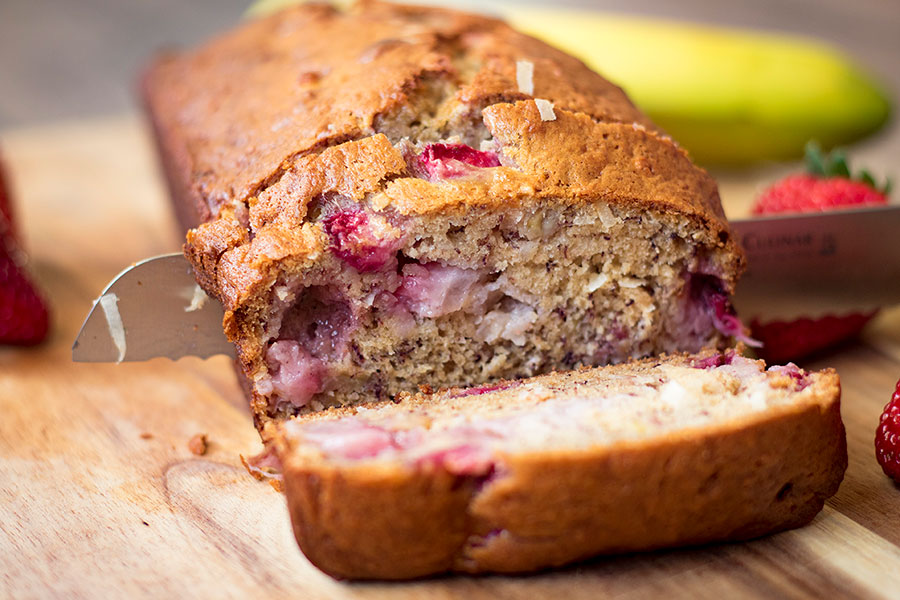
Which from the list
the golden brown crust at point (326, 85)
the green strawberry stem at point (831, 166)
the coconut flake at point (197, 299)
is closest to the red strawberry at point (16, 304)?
the golden brown crust at point (326, 85)

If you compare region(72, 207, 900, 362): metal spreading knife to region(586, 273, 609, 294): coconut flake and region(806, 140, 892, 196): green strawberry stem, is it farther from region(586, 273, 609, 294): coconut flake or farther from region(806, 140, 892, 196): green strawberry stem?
region(586, 273, 609, 294): coconut flake

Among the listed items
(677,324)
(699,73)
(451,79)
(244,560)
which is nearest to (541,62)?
(451,79)

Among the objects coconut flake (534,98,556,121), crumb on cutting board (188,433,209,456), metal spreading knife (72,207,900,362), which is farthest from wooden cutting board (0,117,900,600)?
coconut flake (534,98,556,121)

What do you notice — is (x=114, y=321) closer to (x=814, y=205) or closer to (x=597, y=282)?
(x=597, y=282)

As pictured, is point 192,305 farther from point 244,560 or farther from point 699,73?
point 699,73

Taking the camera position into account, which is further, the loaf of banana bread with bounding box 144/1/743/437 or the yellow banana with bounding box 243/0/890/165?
the yellow banana with bounding box 243/0/890/165

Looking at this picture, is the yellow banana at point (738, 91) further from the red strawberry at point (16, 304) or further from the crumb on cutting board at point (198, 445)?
the crumb on cutting board at point (198, 445)
